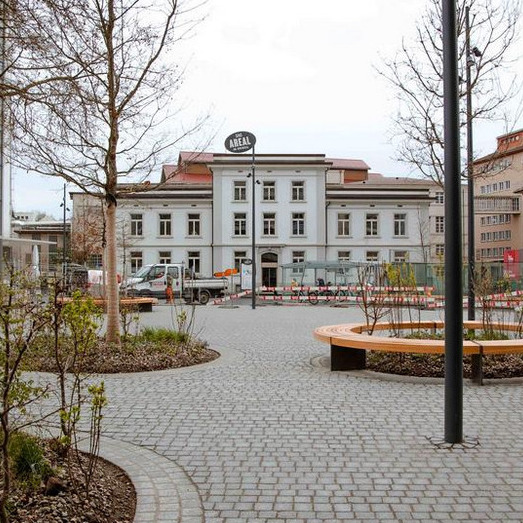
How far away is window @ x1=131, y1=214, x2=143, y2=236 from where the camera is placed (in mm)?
53906

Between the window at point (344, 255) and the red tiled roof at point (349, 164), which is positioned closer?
the window at point (344, 255)

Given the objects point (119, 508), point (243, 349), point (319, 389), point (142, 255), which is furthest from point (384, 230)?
point (119, 508)

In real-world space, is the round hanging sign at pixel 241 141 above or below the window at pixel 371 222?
above

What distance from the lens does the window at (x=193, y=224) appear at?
176ft

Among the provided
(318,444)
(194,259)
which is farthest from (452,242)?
(194,259)

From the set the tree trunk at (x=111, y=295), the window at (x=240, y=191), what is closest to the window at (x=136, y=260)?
the window at (x=240, y=191)

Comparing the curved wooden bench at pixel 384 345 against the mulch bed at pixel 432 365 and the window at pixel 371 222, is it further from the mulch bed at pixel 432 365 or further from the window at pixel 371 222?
the window at pixel 371 222

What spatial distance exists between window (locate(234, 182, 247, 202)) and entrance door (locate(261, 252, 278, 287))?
5.11m

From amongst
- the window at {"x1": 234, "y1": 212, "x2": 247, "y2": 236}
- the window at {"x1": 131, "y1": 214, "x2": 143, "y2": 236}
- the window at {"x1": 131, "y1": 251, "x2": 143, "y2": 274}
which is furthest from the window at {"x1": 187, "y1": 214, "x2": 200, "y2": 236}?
the window at {"x1": 131, "y1": 251, "x2": 143, "y2": 274}

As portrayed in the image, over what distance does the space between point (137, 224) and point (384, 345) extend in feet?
155

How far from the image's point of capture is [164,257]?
54.0 m

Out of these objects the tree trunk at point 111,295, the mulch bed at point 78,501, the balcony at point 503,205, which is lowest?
the mulch bed at point 78,501

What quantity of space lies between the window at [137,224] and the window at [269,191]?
10.9m

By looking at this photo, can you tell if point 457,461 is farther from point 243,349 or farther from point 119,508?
point 243,349
